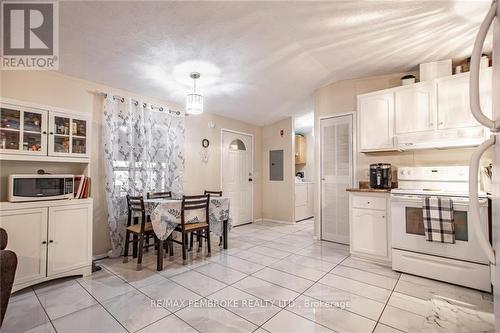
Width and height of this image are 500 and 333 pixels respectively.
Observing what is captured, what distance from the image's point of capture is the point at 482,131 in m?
2.53

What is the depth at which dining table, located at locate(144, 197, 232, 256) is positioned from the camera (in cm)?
281

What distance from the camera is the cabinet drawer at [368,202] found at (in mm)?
2976

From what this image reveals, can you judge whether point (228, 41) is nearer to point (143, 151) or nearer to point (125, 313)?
point (143, 151)

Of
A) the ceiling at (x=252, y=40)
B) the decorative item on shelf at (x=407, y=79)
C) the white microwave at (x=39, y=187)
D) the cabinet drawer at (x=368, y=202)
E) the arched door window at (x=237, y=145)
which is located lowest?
the cabinet drawer at (x=368, y=202)

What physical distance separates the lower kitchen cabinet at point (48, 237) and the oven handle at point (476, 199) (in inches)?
128

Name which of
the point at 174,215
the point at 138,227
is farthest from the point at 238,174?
the point at 138,227

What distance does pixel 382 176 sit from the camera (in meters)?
3.19

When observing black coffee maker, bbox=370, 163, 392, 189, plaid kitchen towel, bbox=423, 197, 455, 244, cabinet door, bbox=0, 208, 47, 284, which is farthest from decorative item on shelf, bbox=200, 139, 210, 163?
plaid kitchen towel, bbox=423, 197, 455, 244

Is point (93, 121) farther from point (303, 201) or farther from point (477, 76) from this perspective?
point (303, 201)

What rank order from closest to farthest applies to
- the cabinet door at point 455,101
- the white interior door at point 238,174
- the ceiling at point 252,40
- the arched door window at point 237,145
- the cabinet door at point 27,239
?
the ceiling at point 252,40
the cabinet door at point 27,239
the cabinet door at point 455,101
the white interior door at point 238,174
the arched door window at point 237,145

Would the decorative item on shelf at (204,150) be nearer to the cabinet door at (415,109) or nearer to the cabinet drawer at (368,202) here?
the cabinet drawer at (368,202)

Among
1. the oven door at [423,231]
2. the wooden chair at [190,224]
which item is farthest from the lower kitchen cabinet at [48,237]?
the oven door at [423,231]

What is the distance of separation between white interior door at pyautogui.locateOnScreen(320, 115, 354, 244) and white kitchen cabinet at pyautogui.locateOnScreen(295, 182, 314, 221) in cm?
A: 157

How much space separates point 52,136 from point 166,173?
1596 millimetres
